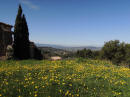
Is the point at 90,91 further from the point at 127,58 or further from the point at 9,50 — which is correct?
the point at 127,58

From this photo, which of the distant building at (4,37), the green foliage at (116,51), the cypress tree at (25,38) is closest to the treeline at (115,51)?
the green foliage at (116,51)

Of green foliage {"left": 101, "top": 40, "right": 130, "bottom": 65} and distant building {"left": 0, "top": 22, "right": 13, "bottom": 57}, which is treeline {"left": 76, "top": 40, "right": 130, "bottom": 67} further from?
distant building {"left": 0, "top": 22, "right": 13, "bottom": 57}

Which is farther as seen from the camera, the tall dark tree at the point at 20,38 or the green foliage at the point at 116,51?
the green foliage at the point at 116,51

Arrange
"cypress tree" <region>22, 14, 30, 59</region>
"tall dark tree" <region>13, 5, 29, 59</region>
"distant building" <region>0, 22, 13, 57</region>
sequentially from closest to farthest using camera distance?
"tall dark tree" <region>13, 5, 29, 59</region>, "cypress tree" <region>22, 14, 30, 59</region>, "distant building" <region>0, 22, 13, 57</region>

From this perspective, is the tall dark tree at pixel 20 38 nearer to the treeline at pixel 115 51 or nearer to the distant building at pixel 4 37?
the distant building at pixel 4 37

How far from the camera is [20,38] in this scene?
18172 mm

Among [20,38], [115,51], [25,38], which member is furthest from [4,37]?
[115,51]

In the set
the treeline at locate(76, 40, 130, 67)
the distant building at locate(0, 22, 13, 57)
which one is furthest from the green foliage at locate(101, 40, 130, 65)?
the distant building at locate(0, 22, 13, 57)

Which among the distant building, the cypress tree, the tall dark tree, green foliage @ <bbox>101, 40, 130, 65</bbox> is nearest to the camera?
the tall dark tree

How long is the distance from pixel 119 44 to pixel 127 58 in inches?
181

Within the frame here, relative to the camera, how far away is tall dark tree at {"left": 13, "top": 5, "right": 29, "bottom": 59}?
58.9 ft

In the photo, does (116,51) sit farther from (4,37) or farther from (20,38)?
(4,37)

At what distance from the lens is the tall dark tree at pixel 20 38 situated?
18.0 metres

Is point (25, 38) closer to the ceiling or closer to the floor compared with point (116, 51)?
closer to the ceiling
